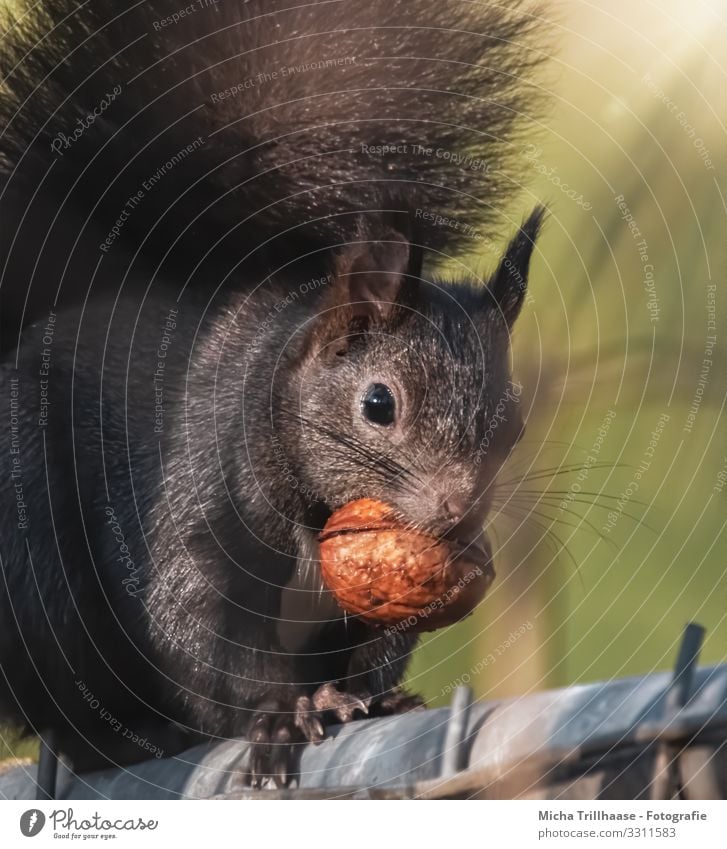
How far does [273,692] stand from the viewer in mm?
1441

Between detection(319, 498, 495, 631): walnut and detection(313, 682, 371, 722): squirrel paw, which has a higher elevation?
detection(319, 498, 495, 631): walnut

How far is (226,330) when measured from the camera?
5.45 ft

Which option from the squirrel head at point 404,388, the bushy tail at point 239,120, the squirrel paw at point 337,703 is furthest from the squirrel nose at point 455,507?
the bushy tail at point 239,120

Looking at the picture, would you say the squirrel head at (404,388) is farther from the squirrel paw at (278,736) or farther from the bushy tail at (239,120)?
the squirrel paw at (278,736)

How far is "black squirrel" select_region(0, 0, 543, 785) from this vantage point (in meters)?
1.50

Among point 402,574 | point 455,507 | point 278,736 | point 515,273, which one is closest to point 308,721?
point 278,736

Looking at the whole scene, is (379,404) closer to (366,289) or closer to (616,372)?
(366,289)

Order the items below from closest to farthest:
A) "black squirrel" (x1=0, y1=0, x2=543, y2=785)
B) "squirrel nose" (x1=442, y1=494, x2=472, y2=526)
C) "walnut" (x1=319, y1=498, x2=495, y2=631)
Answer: "walnut" (x1=319, y1=498, x2=495, y2=631), "squirrel nose" (x1=442, y1=494, x2=472, y2=526), "black squirrel" (x1=0, y1=0, x2=543, y2=785)

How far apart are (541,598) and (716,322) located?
486 mm

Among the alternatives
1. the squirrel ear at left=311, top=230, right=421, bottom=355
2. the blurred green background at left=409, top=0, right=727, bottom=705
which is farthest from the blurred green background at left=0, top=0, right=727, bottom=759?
the squirrel ear at left=311, top=230, right=421, bottom=355

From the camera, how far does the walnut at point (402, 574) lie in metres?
1.29

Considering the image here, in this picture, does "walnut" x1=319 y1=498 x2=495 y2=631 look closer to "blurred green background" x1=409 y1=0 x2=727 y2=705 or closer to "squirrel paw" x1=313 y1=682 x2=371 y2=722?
"squirrel paw" x1=313 y1=682 x2=371 y2=722

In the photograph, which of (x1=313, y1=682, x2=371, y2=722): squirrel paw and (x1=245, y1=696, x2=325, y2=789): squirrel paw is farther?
(x1=313, y1=682, x2=371, y2=722): squirrel paw
